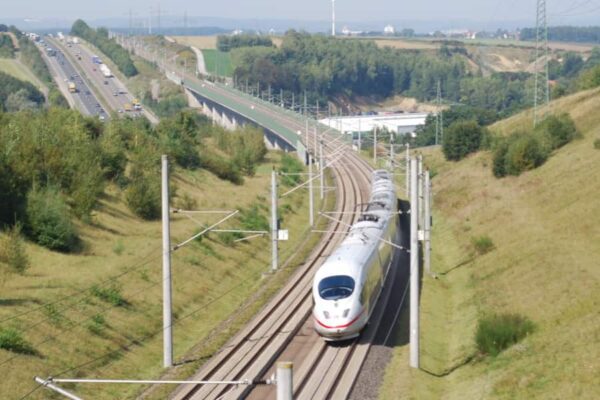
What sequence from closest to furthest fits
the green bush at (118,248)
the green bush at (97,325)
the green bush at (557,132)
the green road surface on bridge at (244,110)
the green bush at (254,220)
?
the green bush at (97,325), the green bush at (118,248), the green bush at (254,220), the green bush at (557,132), the green road surface on bridge at (244,110)

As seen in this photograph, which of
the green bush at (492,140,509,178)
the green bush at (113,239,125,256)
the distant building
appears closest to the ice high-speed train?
the green bush at (113,239,125,256)

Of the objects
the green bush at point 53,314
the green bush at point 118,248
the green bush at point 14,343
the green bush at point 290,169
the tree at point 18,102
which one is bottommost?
the green bush at point 290,169

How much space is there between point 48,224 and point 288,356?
1655 cm

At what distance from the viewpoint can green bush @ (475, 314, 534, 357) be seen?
34.8 meters

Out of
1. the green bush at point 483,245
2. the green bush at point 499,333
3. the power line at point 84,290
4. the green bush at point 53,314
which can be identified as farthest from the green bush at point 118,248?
the green bush at point 499,333

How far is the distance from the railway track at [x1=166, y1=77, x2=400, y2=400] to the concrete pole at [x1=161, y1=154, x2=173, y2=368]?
1.47 m

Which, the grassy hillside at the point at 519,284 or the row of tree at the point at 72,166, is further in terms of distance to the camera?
the row of tree at the point at 72,166

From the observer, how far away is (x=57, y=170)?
5419 centimetres

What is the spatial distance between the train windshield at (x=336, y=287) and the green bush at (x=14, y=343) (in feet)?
36.0

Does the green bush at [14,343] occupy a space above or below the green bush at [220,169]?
above

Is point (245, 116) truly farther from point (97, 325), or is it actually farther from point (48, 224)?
point (97, 325)

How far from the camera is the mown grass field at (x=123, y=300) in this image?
110 ft

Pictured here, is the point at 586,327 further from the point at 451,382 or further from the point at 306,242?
the point at 306,242

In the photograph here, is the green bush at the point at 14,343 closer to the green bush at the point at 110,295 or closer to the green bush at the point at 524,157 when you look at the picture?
the green bush at the point at 110,295
